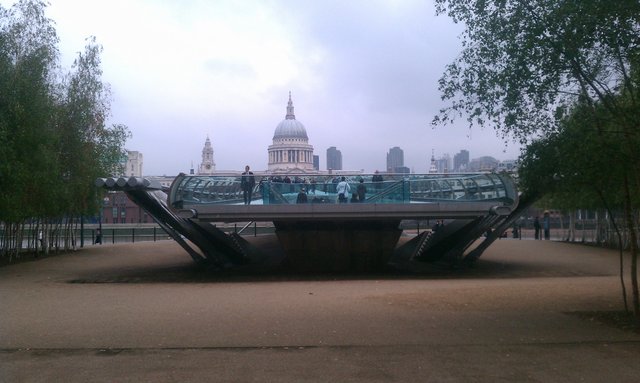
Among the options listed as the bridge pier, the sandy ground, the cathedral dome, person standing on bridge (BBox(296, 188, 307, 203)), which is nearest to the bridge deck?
person standing on bridge (BBox(296, 188, 307, 203))

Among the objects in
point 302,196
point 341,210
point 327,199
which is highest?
point 302,196

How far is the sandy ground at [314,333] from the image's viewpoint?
8508mm

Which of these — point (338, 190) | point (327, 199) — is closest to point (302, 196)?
point (327, 199)

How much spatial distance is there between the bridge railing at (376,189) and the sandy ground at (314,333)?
4114 mm

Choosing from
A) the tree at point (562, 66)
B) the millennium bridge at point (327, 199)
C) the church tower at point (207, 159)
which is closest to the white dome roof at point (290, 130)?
the church tower at point (207, 159)

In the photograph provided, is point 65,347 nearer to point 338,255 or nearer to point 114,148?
point 338,255

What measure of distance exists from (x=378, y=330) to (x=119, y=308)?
21.0 feet

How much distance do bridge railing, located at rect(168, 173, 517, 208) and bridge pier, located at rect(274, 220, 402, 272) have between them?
11.4 feet

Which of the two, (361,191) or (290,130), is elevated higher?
(290,130)

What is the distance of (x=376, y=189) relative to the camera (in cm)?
2467

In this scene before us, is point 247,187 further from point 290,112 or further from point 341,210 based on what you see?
point 290,112

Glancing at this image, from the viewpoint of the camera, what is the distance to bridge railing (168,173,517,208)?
24.7 meters

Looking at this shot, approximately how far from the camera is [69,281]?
74.4 feet

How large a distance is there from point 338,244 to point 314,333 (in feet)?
58.2
